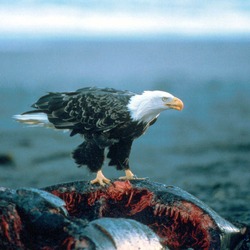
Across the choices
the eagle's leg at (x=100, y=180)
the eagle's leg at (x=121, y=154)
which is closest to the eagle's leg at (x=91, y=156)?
the eagle's leg at (x=121, y=154)

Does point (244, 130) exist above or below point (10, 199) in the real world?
below

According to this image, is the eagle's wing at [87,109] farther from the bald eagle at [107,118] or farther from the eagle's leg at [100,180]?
the eagle's leg at [100,180]

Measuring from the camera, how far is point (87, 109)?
823 cm

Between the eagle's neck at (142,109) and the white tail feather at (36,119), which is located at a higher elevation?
the eagle's neck at (142,109)

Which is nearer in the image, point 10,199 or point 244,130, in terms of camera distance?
point 10,199

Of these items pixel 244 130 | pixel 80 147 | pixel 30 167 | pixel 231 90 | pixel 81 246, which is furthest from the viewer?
pixel 231 90

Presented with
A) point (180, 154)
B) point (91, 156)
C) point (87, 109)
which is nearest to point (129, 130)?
point (91, 156)

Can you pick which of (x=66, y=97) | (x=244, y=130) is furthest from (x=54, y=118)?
(x=244, y=130)

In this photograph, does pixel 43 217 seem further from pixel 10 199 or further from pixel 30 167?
pixel 30 167

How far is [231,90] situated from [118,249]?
50077 mm

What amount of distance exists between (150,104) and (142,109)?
124 millimetres

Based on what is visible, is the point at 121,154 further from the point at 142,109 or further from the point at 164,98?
the point at 164,98

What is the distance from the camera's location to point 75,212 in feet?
21.9

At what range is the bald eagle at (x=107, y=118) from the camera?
7.82 meters
